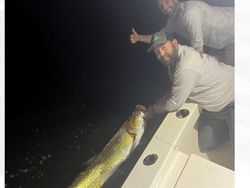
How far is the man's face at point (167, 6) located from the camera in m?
1.87

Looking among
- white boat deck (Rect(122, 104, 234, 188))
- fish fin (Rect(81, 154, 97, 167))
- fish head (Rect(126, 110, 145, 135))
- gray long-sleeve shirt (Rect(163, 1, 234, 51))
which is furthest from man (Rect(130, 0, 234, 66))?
fish fin (Rect(81, 154, 97, 167))

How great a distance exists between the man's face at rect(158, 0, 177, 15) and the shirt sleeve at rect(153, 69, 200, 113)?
1.02 feet

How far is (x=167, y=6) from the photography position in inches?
73.6

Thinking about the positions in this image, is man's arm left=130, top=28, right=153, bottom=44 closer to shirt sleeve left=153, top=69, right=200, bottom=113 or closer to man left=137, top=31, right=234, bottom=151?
man left=137, top=31, right=234, bottom=151

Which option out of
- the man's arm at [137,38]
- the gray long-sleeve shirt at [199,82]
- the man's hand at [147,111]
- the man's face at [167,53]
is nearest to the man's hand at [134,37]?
the man's arm at [137,38]

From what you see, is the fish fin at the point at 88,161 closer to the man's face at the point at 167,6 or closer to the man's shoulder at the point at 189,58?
the man's shoulder at the point at 189,58

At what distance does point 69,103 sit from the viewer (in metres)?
1.77

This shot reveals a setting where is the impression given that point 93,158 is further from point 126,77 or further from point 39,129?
point 126,77

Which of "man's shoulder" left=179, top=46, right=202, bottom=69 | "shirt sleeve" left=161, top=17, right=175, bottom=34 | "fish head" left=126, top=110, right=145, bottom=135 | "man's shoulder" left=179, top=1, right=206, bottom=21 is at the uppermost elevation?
"man's shoulder" left=179, top=1, right=206, bottom=21

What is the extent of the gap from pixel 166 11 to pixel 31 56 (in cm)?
70

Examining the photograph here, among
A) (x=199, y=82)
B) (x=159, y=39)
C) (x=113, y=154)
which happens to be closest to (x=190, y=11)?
(x=159, y=39)

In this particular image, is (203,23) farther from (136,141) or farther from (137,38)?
(136,141)

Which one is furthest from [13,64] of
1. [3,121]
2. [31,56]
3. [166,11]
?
[166,11]

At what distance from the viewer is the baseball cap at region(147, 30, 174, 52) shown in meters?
1.84
